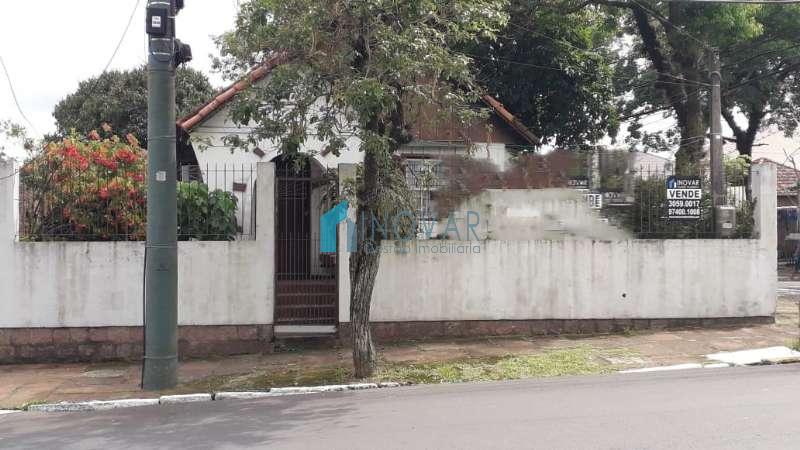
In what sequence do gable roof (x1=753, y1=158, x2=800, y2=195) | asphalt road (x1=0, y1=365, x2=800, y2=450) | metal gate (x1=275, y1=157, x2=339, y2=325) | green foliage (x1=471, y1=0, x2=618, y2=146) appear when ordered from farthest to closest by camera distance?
1. gable roof (x1=753, y1=158, x2=800, y2=195)
2. green foliage (x1=471, y1=0, x2=618, y2=146)
3. metal gate (x1=275, y1=157, x2=339, y2=325)
4. asphalt road (x1=0, y1=365, x2=800, y2=450)

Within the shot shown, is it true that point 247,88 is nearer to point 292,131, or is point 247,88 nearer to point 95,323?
point 292,131

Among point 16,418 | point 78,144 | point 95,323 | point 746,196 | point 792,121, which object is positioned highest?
point 792,121

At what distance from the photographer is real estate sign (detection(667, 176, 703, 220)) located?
37.0 ft

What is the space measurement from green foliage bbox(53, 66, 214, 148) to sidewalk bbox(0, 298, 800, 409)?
18585 mm

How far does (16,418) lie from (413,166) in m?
6.29

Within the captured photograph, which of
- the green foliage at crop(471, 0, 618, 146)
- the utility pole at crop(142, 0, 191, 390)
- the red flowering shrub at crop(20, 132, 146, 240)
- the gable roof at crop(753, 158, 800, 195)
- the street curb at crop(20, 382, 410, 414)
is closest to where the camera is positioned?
the street curb at crop(20, 382, 410, 414)

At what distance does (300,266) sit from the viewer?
10.5 metres

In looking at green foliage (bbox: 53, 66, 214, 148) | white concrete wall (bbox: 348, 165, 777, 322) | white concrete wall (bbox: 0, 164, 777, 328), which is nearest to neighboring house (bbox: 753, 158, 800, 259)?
white concrete wall (bbox: 348, 165, 777, 322)

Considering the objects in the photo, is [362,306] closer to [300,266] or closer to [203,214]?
[300,266]

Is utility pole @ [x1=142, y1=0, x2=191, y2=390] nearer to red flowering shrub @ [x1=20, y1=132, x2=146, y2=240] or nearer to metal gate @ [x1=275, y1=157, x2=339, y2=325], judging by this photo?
red flowering shrub @ [x1=20, y1=132, x2=146, y2=240]

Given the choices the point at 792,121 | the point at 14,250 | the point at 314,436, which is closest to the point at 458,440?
the point at 314,436

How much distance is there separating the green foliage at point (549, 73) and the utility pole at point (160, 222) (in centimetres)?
987

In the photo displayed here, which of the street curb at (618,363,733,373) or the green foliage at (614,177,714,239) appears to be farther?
the green foliage at (614,177,714,239)

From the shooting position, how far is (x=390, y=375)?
27.0 feet
